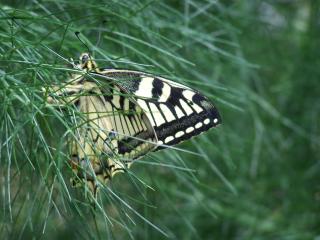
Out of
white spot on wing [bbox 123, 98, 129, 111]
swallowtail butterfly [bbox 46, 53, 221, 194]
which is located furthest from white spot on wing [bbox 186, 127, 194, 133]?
white spot on wing [bbox 123, 98, 129, 111]

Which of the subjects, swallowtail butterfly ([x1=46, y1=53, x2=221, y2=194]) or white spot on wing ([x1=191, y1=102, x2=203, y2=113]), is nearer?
swallowtail butterfly ([x1=46, y1=53, x2=221, y2=194])

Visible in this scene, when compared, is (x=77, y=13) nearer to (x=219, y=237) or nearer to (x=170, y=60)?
(x=170, y=60)

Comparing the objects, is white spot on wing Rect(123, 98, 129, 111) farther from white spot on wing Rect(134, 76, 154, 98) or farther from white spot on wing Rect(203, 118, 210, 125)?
white spot on wing Rect(203, 118, 210, 125)

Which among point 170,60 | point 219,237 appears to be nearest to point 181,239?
point 219,237

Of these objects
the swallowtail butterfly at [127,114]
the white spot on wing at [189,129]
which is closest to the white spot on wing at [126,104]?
the swallowtail butterfly at [127,114]
